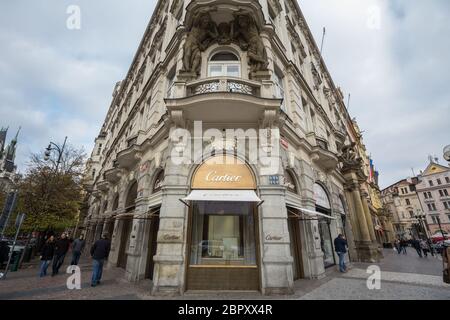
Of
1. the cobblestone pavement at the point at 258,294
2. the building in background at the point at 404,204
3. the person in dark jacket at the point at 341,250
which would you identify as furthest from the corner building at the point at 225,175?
the building in background at the point at 404,204

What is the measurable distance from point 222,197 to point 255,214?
5.09 ft

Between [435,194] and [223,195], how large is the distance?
71.2 metres

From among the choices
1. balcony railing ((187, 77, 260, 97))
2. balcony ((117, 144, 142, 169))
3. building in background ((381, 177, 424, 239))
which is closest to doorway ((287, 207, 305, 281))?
balcony railing ((187, 77, 260, 97))

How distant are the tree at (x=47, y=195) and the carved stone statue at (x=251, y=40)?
53.8 ft

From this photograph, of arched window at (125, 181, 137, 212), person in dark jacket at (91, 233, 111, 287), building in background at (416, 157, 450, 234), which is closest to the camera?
person in dark jacket at (91, 233, 111, 287)

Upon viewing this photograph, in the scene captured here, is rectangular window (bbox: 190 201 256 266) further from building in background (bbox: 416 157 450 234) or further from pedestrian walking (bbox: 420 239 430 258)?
building in background (bbox: 416 157 450 234)

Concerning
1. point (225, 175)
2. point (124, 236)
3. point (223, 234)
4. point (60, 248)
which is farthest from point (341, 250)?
point (60, 248)

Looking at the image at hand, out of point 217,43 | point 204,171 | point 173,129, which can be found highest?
point 217,43

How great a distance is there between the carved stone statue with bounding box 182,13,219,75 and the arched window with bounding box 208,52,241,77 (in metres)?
0.61

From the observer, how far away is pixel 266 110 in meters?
7.72

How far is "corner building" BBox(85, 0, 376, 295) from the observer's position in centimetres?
681
